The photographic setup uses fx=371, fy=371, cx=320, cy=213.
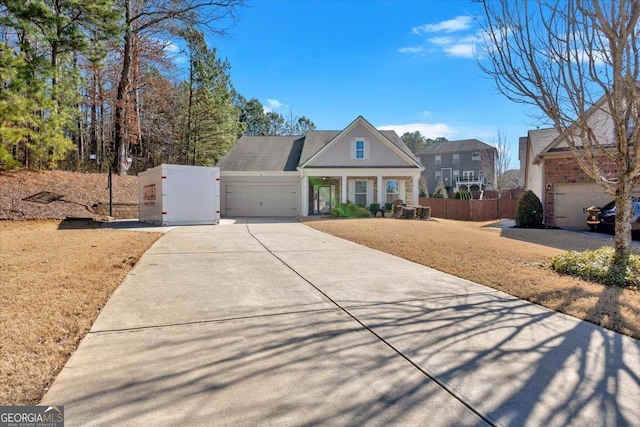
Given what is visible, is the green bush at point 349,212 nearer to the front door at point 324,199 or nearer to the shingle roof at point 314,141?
the front door at point 324,199

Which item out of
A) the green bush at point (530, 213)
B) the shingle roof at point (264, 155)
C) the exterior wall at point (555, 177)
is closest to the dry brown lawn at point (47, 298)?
the shingle roof at point (264, 155)

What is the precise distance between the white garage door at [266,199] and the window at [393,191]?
5522 millimetres

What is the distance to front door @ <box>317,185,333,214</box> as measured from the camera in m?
23.4

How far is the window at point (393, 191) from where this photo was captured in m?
22.5

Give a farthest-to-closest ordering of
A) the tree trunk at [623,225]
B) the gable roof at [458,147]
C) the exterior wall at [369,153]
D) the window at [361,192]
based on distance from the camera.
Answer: the gable roof at [458,147] < the window at [361,192] < the exterior wall at [369,153] < the tree trunk at [623,225]

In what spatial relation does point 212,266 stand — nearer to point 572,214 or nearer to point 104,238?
point 104,238

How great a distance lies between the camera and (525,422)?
240cm

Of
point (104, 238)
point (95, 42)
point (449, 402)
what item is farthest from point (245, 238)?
point (95, 42)

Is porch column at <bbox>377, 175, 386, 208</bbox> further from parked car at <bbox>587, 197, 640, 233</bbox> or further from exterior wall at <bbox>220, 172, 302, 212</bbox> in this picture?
parked car at <bbox>587, 197, 640, 233</bbox>

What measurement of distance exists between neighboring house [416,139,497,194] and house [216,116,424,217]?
24.6 metres

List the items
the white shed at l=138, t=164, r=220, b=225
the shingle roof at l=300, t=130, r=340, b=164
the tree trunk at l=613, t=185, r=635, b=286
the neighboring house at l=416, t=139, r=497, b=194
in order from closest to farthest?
the tree trunk at l=613, t=185, r=635, b=286 < the white shed at l=138, t=164, r=220, b=225 < the shingle roof at l=300, t=130, r=340, b=164 < the neighboring house at l=416, t=139, r=497, b=194

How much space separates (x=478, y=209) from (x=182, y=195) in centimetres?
1891

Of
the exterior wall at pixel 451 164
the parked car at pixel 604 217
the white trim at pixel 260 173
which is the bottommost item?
the parked car at pixel 604 217

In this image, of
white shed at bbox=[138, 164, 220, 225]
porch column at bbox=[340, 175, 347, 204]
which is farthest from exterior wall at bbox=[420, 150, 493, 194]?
white shed at bbox=[138, 164, 220, 225]
